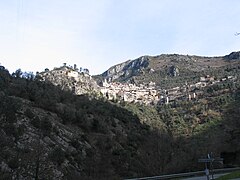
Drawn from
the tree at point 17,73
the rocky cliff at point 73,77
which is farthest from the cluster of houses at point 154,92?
the tree at point 17,73

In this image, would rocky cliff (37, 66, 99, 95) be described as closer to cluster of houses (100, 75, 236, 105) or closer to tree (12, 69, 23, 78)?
cluster of houses (100, 75, 236, 105)

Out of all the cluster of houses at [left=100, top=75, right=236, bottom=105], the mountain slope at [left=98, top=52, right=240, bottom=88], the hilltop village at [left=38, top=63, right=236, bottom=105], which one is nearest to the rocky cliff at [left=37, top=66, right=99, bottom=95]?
the hilltop village at [left=38, top=63, right=236, bottom=105]

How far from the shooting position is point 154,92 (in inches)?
6270

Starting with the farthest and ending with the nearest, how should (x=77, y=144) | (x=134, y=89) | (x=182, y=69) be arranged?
1. (x=182, y=69)
2. (x=134, y=89)
3. (x=77, y=144)

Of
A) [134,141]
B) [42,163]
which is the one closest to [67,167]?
[42,163]

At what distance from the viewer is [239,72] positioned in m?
134

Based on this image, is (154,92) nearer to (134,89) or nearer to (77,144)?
(134,89)

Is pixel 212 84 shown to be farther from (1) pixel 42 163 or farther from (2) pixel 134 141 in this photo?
(1) pixel 42 163

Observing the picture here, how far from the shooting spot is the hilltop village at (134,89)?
351ft

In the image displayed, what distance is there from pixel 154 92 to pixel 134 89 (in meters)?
8.65

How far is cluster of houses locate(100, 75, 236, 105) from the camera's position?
449 feet

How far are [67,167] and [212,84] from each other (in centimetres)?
11343

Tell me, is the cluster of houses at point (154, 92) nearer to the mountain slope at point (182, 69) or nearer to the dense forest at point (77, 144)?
the mountain slope at point (182, 69)

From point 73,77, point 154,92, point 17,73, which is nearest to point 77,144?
point 17,73
